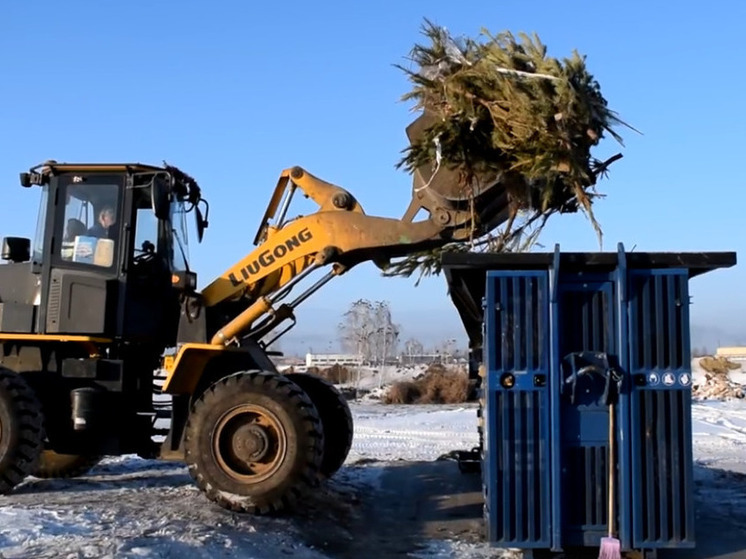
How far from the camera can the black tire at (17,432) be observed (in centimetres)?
947

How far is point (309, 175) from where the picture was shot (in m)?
10.4

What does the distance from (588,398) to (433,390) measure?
27622 mm

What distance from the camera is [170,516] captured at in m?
8.69

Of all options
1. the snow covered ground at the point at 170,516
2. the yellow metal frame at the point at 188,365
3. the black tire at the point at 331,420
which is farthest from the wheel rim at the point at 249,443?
the black tire at the point at 331,420

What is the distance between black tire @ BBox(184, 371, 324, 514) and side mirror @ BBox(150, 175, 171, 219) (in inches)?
78.5

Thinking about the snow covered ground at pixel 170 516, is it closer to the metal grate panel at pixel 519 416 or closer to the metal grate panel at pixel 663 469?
the metal grate panel at pixel 519 416

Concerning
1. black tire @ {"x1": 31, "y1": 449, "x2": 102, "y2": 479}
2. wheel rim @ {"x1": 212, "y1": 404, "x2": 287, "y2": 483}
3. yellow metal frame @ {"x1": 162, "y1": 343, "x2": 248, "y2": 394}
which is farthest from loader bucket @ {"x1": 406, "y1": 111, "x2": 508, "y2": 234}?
black tire @ {"x1": 31, "y1": 449, "x2": 102, "y2": 479}

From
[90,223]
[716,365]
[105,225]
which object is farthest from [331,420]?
[716,365]

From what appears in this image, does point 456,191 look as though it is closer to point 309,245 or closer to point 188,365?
point 309,245

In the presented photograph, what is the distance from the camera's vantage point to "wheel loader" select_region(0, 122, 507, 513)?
9711mm

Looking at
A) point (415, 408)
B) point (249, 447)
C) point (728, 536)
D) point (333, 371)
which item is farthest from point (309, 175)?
point (333, 371)

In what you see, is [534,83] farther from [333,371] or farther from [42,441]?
[333,371]

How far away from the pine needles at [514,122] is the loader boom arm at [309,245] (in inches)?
23.1

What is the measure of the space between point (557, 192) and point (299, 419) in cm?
317
